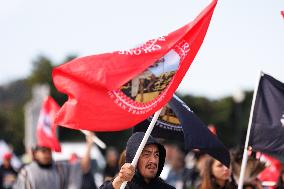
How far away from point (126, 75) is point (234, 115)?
245 ft

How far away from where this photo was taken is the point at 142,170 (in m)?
5.84

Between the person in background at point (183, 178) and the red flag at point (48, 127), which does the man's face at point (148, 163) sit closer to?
the red flag at point (48, 127)

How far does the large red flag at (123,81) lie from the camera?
587 cm

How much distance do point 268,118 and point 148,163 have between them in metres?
2.11

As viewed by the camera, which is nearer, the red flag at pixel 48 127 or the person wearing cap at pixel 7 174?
the red flag at pixel 48 127

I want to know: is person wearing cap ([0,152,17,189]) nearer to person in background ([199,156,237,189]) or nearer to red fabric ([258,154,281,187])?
red fabric ([258,154,281,187])

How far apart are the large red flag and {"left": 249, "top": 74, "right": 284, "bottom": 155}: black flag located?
1475 mm

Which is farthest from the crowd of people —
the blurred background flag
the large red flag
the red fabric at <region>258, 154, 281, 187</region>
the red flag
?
the red fabric at <region>258, 154, 281, 187</region>

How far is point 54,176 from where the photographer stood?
34.0ft

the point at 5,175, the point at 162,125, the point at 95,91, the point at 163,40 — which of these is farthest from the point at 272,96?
the point at 5,175

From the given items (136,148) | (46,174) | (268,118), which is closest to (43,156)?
(46,174)

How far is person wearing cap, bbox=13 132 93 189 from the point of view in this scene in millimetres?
10078

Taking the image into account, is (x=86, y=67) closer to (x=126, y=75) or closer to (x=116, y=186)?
(x=126, y=75)

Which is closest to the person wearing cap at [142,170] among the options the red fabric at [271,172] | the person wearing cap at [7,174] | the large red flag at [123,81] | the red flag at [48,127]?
the large red flag at [123,81]
